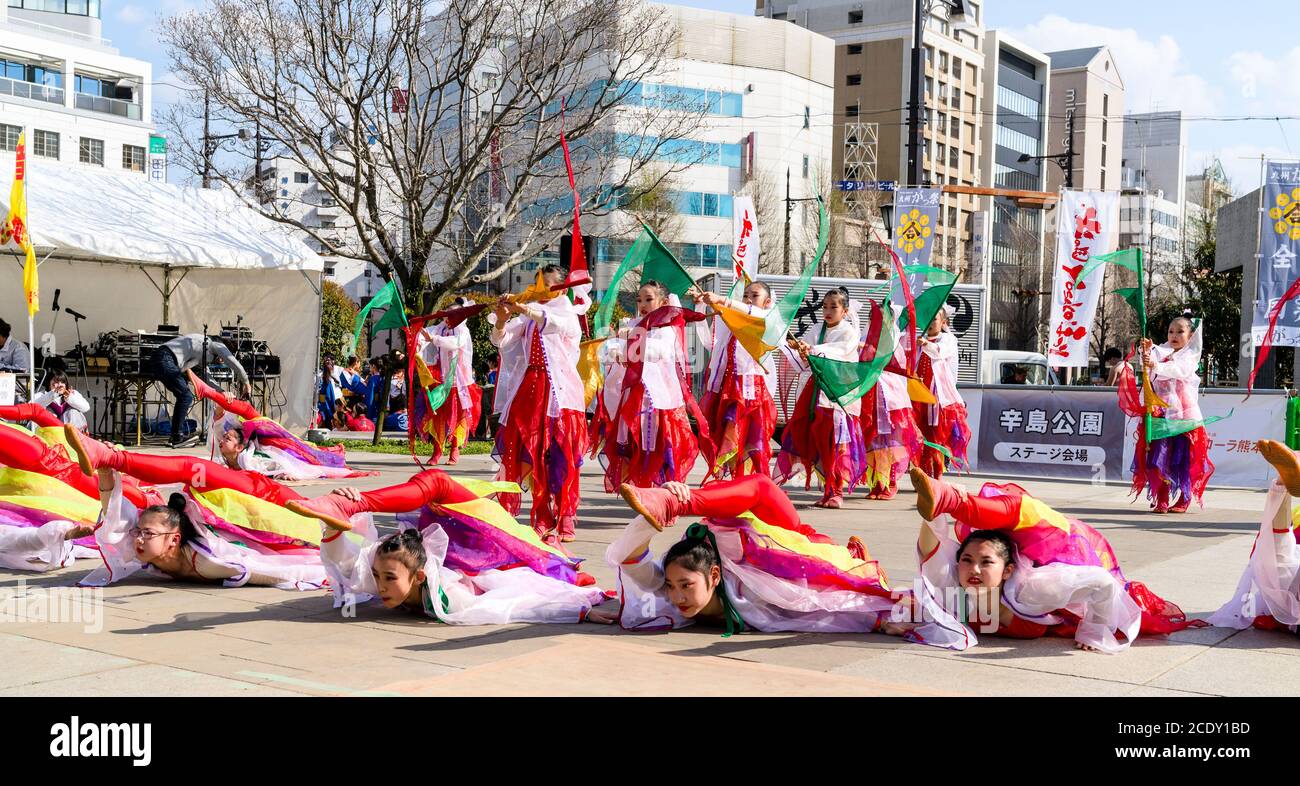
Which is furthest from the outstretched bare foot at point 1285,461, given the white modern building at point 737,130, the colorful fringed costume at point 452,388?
the white modern building at point 737,130

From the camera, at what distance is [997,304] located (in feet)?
185

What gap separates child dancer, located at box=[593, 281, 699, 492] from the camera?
7969 mm

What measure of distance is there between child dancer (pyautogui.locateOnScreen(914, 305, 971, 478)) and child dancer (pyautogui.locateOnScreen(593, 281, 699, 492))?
3408mm

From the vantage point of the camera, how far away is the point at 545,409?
754 centimetres

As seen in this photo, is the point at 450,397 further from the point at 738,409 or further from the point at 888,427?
the point at 888,427

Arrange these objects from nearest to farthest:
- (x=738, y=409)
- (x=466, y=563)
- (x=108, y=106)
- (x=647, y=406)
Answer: (x=466, y=563) < (x=647, y=406) < (x=738, y=409) < (x=108, y=106)

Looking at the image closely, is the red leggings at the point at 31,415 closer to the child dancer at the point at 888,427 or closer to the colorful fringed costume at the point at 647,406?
the colorful fringed costume at the point at 647,406

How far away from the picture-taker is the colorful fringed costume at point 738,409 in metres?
9.18

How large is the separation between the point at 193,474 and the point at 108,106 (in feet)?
156

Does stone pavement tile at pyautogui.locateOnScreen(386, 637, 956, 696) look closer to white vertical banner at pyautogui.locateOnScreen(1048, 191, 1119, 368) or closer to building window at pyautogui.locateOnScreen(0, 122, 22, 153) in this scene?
white vertical banner at pyautogui.locateOnScreen(1048, 191, 1119, 368)

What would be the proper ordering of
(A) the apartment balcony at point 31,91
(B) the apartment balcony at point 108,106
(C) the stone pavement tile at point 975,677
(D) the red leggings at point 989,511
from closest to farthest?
(C) the stone pavement tile at point 975,677 → (D) the red leggings at point 989,511 → (A) the apartment balcony at point 31,91 → (B) the apartment balcony at point 108,106

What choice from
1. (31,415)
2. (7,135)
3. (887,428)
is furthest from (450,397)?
(7,135)

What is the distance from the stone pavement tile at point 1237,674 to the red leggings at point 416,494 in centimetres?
266
